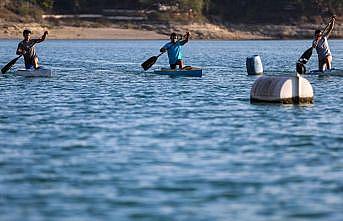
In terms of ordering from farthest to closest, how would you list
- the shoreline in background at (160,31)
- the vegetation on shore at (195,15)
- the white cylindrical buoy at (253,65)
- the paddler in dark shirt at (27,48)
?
the vegetation on shore at (195,15) < the shoreline in background at (160,31) < the white cylindrical buoy at (253,65) < the paddler in dark shirt at (27,48)

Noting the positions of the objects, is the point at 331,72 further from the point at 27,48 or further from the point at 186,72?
the point at 27,48

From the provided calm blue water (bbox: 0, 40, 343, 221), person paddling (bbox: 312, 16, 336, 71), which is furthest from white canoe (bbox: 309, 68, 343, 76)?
calm blue water (bbox: 0, 40, 343, 221)

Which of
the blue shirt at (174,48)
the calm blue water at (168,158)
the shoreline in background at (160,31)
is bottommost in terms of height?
the shoreline in background at (160,31)

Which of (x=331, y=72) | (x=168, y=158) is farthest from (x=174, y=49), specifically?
(x=168, y=158)

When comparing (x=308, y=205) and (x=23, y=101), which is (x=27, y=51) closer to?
(x=23, y=101)

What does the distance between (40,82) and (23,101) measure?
10018 millimetres

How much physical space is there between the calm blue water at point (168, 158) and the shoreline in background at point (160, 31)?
104m

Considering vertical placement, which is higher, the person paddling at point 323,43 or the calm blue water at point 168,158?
the person paddling at point 323,43

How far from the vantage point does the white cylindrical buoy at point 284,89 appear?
31.4 meters

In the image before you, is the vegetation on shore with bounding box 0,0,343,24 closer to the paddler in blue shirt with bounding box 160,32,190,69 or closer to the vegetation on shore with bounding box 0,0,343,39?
the vegetation on shore with bounding box 0,0,343,39

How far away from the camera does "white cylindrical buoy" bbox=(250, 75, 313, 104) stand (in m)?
31.4

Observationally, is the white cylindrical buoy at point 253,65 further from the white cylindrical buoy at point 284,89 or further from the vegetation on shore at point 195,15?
the vegetation on shore at point 195,15

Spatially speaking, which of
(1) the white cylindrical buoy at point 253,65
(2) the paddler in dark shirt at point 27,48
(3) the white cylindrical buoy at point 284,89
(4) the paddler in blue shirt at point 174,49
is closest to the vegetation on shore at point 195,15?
(1) the white cylindrical buoy at point 253,65

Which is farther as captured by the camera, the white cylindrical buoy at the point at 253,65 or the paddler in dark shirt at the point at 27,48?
the white cylindrical buoy at the point at 253,65
